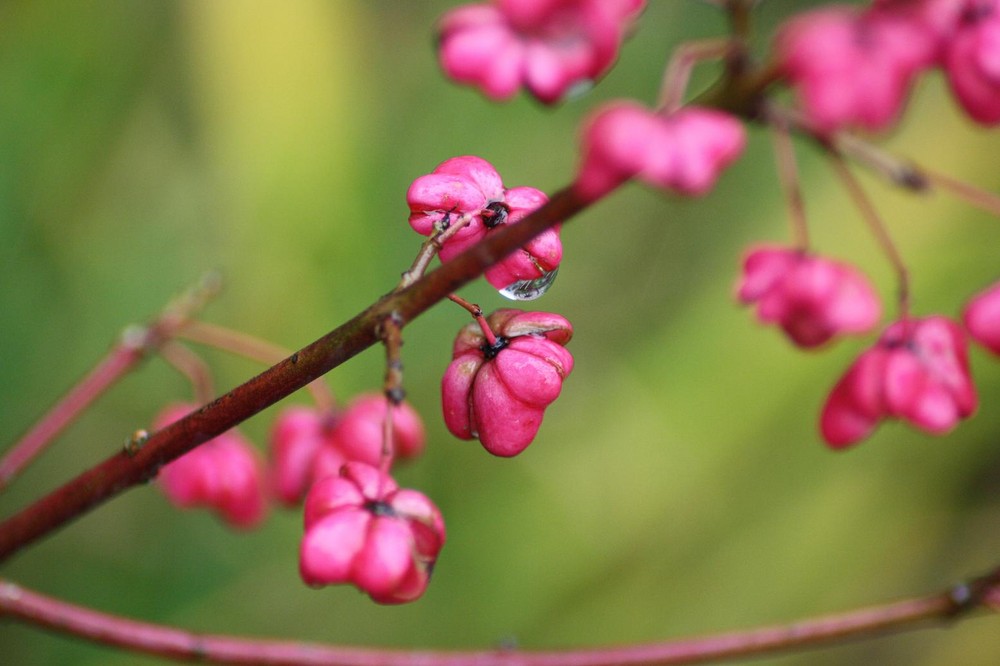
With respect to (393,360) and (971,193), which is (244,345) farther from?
(971,193)

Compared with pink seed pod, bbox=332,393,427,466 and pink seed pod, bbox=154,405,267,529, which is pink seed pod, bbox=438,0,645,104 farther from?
pink seed pod, bbox=154,405,267,529

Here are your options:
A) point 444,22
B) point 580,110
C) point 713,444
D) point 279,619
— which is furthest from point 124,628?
point 580,110

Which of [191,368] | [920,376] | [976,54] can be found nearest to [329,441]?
[191,368]

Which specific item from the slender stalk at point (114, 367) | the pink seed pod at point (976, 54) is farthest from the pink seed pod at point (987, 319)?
the slender stalk at point (114, 367)

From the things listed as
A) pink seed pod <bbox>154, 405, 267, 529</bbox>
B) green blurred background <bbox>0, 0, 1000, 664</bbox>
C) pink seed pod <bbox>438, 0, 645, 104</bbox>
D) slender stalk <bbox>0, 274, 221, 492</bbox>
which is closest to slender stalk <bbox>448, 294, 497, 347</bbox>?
pink seed pod <bbox>438, 0, 645, 104</bbox>

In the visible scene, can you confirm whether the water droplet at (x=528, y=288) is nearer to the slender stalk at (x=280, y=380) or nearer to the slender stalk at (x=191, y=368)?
the slender stalk at (x=280, y=380)
